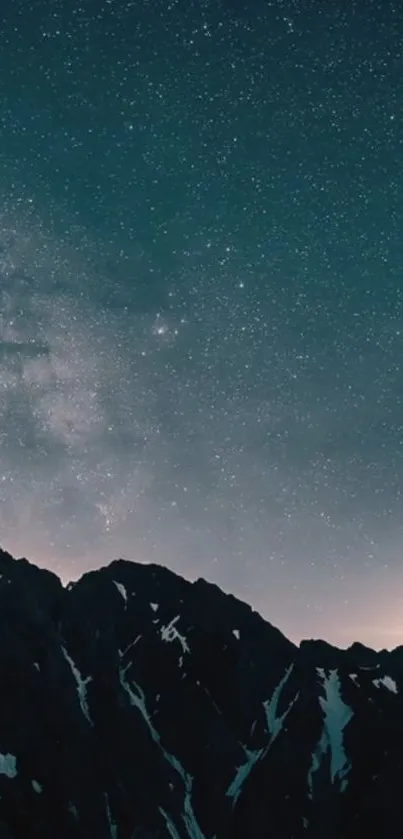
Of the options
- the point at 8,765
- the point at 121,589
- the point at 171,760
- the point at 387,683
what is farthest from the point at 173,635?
the point at 8,765

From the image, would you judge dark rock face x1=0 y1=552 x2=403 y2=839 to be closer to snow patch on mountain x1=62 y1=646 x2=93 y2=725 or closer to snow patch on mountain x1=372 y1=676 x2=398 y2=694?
snow patch on mountain x1=62 y1=646 x2=93 y2=725

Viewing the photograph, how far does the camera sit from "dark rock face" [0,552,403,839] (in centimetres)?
10781

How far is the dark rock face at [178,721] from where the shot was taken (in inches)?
4245

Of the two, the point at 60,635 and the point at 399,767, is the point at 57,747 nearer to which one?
the point at 60,635

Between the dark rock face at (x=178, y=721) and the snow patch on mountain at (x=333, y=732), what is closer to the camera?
the dark rock face at (x=178, y=721)

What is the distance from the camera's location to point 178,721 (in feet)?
438

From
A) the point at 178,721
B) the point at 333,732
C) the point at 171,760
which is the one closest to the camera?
the point at 171,760

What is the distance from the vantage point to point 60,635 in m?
135

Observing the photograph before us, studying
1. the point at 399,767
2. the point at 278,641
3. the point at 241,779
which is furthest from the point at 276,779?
the point at 278,641

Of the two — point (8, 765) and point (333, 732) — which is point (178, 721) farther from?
point (8, 765)

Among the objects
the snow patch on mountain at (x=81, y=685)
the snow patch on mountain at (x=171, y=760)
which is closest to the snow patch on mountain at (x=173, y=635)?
the snow patch on mountain at (x=171, y=760)

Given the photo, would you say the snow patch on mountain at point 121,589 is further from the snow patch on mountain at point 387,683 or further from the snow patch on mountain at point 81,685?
the snow patch on mountain at point 387,683

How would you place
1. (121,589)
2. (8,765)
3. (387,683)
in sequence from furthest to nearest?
(121,589) < (387,683) < (8,765)

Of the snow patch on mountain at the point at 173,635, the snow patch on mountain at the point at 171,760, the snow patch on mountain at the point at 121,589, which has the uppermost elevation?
the snow patch on mountain at the point at 121,589
